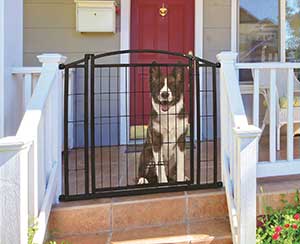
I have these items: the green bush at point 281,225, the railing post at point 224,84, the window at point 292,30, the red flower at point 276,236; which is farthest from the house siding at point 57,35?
the red flower at point 276,236

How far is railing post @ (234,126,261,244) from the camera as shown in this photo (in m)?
2.19

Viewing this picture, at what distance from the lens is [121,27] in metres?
4.69

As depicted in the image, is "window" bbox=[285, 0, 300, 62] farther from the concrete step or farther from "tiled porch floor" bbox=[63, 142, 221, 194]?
the concrete step

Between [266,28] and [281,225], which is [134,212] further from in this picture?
[266,28]

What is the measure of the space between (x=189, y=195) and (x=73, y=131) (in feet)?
7.59

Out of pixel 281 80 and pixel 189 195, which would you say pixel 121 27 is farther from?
pixel 189 195

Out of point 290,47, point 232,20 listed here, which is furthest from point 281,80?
point 232,20

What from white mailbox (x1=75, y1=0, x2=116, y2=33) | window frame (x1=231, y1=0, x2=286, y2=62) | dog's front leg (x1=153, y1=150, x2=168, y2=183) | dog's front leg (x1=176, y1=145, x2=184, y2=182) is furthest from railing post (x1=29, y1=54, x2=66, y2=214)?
window frame (x1=231, y1=0, x2=286, y2=62)

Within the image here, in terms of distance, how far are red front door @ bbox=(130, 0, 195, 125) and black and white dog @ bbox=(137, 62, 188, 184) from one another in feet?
5.96

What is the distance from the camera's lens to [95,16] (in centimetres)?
457

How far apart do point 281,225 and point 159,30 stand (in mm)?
3065

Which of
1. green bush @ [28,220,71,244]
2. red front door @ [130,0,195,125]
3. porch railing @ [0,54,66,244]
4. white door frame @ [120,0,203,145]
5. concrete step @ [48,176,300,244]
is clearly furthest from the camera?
red front door @ [130,0,195,125]

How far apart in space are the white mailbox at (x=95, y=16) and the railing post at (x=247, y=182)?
286cm

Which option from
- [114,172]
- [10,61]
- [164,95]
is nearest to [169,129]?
[164,95]
